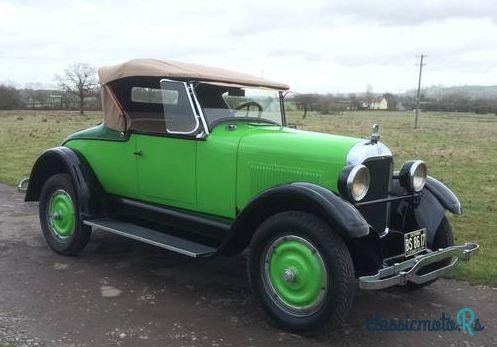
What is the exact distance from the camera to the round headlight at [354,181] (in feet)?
12.8

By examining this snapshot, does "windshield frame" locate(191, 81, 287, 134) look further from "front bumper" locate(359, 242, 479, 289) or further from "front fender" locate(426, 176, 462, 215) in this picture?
"front bumper" locate(359, 242, 479, 289)

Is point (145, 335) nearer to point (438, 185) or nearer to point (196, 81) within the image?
point (196, 81)

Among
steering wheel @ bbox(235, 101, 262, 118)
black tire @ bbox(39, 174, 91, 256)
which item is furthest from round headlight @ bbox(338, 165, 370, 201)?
black tire @ bbox(39, 174, 91, 256)

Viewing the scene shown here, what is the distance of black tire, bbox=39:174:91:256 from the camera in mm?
5629

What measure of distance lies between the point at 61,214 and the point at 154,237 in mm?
1566

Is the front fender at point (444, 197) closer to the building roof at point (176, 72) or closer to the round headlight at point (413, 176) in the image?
the round headlight at point (413, 176)

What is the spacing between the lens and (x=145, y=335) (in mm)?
3812

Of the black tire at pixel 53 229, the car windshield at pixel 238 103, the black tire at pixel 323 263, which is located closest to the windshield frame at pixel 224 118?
the car windshield at pixel 238 103

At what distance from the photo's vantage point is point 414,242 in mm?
4273

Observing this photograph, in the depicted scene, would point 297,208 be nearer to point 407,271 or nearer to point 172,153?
point 407,271

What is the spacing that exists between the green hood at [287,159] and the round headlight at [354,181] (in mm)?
110

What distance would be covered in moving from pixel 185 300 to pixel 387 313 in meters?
1.68

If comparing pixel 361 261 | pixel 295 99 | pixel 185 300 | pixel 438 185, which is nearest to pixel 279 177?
pixel 361 261

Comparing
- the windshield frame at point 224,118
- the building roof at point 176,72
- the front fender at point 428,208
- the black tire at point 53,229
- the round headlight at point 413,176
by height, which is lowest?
the black tire at point 53,229
